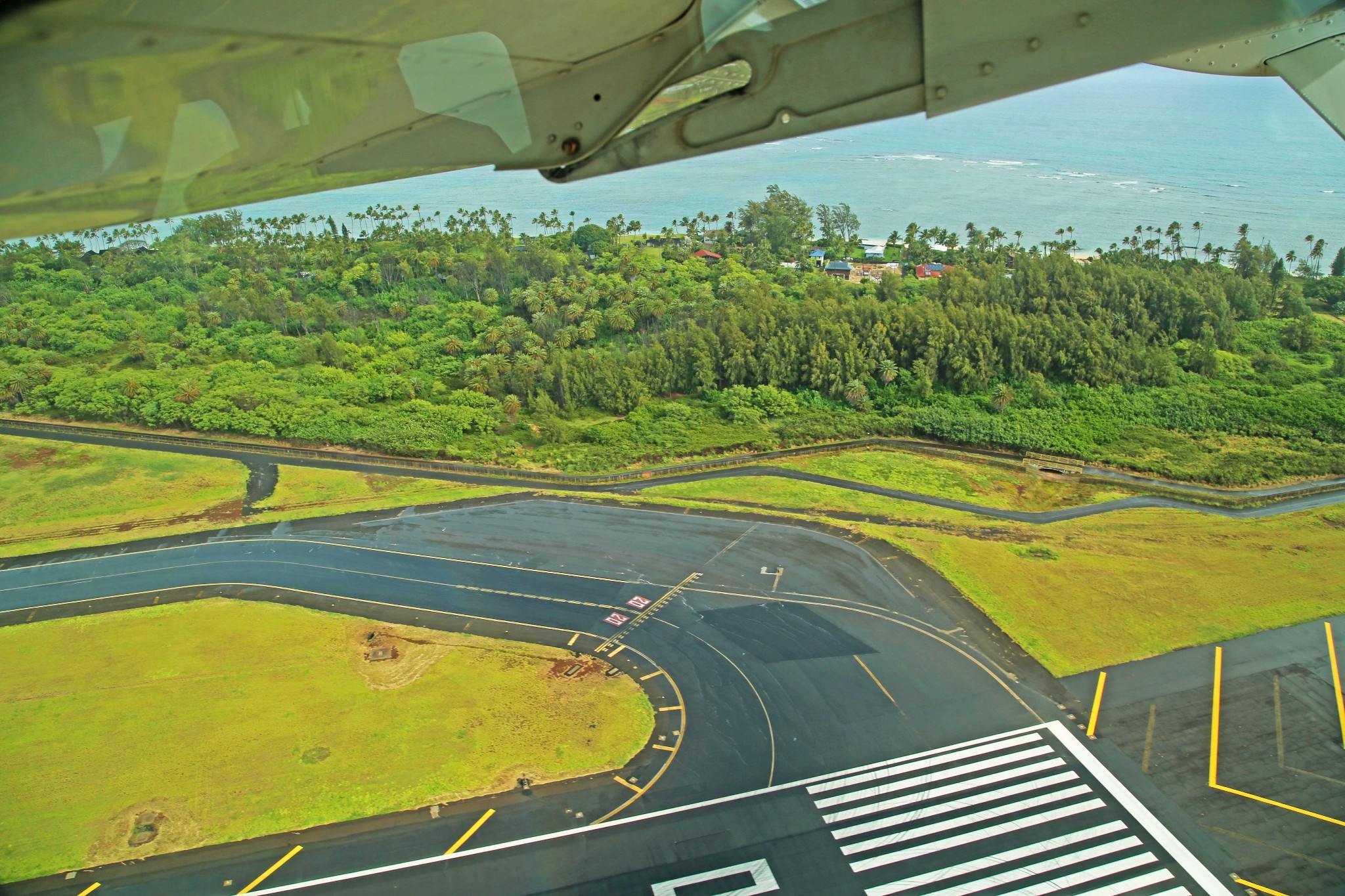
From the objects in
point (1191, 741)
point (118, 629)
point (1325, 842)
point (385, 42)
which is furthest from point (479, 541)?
point (385, 42)

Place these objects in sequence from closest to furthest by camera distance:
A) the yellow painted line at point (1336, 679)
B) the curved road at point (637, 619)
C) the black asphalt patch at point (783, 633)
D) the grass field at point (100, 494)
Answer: the curved road at point (637, 619) → the yellow painted line at point (1336, 679) → the black asphalt patch at point (783, 633) → the grass field at point (100, 494)

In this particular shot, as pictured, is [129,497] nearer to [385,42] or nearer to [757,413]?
[757,413]

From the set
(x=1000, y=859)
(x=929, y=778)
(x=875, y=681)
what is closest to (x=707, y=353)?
(x=875, y=681)

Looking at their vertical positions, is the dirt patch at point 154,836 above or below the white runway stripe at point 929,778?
above

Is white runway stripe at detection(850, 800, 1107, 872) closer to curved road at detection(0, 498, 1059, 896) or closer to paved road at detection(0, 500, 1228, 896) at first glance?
paved road at detection(0, 500, 1228, 896)

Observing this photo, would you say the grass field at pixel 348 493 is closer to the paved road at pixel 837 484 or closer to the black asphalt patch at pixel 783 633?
the paved road at pixel 837 484

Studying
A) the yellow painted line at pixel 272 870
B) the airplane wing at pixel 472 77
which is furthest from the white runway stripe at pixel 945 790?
the airplane wing at pixel 472 77

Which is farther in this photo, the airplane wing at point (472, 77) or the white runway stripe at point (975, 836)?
the white runway stripe at point (975, 836)
